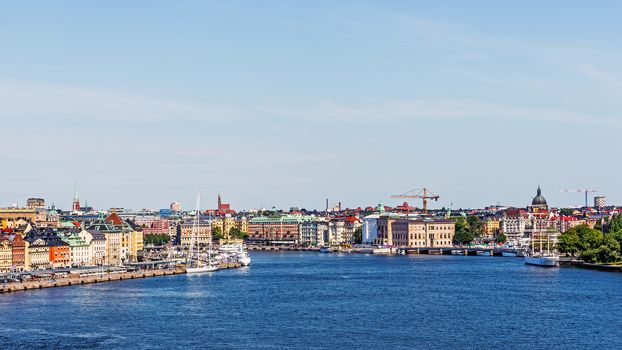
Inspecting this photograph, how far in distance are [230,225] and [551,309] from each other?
122m

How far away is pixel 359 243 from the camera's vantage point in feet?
499

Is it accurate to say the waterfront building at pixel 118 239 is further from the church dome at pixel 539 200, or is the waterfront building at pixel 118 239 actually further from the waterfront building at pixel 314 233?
the church dome at pixel 539 200

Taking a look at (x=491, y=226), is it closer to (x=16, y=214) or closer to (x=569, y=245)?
(x=569, y=245)

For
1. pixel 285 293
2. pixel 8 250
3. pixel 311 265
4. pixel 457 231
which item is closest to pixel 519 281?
pixel 285 293

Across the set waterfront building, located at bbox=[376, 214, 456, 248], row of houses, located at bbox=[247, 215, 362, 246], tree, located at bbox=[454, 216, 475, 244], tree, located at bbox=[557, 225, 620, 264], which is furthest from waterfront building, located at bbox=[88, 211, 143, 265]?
row of houses, located at bbox=[247, 215, 362, 246]

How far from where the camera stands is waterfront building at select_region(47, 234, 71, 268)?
82562mm

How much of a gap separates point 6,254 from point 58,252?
7.22m

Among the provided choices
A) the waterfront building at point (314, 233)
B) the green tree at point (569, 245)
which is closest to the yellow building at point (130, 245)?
the green tree at point (569, 245)

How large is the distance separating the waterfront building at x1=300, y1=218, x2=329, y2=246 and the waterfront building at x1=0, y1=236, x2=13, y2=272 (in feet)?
268

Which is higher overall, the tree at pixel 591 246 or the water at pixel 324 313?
the tree at pixel 591 246

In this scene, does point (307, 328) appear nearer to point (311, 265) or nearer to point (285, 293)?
point (285, 293)

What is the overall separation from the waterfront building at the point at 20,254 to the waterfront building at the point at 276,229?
81.8m

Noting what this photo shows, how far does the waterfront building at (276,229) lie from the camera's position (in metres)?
162

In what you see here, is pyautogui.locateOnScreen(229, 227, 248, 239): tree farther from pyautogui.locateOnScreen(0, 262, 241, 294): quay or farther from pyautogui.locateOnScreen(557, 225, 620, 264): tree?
pyautogui.locateOnScreen(0, 262, 241, 294): quay
